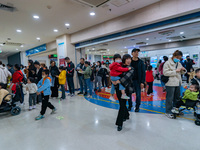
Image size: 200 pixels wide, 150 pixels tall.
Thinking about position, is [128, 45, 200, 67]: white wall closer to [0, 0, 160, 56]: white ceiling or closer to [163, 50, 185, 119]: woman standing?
[0, 0, 160, 56]: white ceiling

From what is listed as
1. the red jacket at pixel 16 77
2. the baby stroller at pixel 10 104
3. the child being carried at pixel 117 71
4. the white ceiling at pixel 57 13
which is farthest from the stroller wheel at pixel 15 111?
the white ceiling at pixel 57 13


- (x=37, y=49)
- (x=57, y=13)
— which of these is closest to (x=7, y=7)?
(x=57, y=13)

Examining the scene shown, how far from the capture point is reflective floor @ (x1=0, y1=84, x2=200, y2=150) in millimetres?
1919

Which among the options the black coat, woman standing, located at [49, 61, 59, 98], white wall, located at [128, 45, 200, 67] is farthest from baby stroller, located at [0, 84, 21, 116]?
white wall, located at [128, 45, 200, 67]

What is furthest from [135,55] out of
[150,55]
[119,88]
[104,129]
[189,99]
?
[150,55]

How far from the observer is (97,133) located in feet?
7.45

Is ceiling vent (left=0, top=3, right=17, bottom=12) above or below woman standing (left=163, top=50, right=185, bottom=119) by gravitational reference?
above

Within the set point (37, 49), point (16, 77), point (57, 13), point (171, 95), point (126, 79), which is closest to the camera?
point (126, 79)

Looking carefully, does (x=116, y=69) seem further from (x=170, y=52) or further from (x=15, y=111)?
(x=170, y=52)

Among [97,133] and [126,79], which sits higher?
[126,79]

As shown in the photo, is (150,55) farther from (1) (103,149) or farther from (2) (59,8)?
(1) (103,149)

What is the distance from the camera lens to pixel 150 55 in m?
11.9

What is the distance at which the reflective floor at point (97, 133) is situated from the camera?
1.92 meters

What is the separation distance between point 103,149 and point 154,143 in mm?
873
